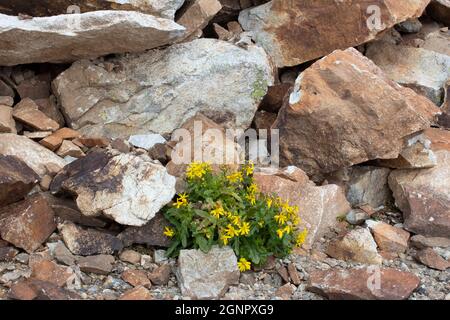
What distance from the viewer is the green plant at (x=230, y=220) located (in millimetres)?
5418

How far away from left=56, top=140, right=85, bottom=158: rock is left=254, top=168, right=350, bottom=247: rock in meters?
1.82

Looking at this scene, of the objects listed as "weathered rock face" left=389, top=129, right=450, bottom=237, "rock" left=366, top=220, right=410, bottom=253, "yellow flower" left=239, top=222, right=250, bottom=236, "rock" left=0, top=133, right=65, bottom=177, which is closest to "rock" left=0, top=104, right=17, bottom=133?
"rock" left=0, top=133, right=65, bottom=177

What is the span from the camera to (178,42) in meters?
7.33

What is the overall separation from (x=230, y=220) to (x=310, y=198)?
1160 millimetres

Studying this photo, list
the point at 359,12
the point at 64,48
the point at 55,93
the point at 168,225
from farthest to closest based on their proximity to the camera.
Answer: the point at 359,12 → the point at 55,93 → the point at 64,48 → the point at 168,225

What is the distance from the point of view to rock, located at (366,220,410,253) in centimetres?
613

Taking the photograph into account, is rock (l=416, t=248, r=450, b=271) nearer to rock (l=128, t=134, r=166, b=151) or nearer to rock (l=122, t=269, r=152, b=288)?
rock (l=122, t=269, r=152, b=288)

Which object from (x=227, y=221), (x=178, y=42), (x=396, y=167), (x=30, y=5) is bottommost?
(x=396, y=167)

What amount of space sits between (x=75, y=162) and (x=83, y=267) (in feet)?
3.64

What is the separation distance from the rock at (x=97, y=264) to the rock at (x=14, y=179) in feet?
2.61

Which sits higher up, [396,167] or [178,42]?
[178,42]

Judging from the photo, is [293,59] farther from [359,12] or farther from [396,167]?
[396,167]

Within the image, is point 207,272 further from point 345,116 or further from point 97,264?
point 345,116

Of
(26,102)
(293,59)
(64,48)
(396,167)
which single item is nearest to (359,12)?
(293,59)
